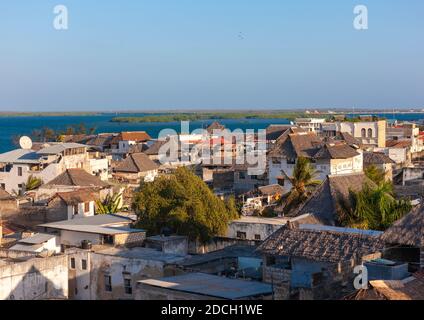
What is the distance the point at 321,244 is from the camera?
18.6 meters

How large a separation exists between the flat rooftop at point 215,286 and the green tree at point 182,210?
29.3ft

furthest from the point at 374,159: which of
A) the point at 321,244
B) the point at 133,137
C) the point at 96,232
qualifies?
the point at 133,137

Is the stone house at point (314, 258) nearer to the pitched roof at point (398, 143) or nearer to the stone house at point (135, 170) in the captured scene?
the stone house at point (135, 170)

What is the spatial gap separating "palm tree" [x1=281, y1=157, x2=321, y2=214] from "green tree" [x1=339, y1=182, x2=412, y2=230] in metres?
8.15

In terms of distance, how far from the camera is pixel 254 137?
77.0m

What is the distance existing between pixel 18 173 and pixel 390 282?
39.3 meters

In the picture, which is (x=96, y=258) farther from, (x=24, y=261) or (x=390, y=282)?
(x=390, y=282)

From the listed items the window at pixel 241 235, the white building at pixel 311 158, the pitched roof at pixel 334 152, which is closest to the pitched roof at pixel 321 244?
the window at pixel 241 235

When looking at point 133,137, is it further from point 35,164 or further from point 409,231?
point 409,231

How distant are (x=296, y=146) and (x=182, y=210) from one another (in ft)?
57.8

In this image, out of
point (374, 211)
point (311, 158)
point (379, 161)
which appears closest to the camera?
point (374, 211)

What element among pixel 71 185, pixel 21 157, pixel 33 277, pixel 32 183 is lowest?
pixel 33 277

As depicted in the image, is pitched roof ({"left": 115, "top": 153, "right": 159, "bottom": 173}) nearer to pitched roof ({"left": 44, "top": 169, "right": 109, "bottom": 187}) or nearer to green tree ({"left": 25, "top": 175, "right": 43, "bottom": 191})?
green tree ({"left": 25, "top": 175, "right": 43, "bottom": 191})
